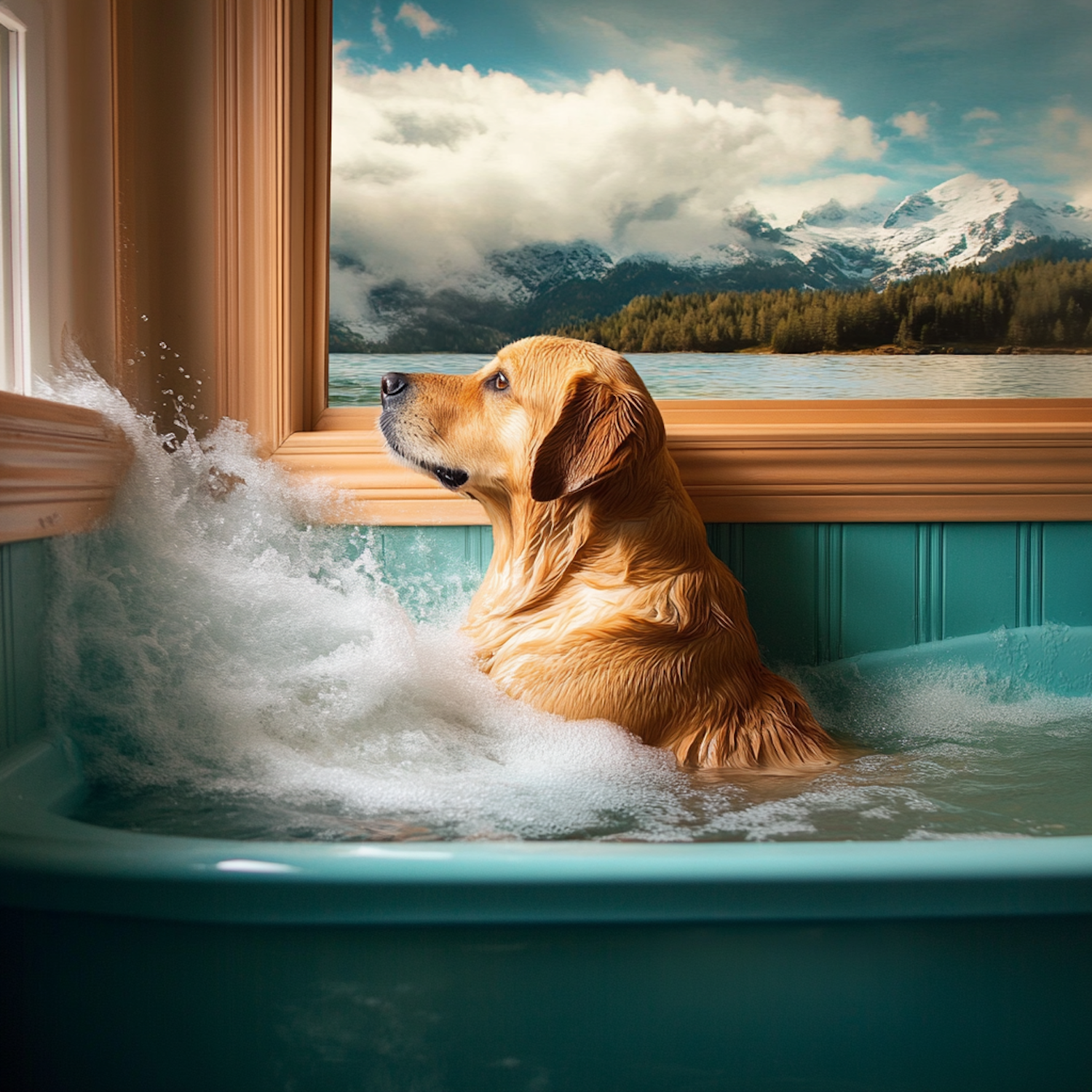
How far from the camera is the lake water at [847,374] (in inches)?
76.5

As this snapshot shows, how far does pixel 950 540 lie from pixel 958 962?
3.95 feet

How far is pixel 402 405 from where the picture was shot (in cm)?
138

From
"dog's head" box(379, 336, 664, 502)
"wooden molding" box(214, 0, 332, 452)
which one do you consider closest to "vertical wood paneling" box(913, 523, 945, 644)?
"dog's head" box(379, 336, 664, 502)

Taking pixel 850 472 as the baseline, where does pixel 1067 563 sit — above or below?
below

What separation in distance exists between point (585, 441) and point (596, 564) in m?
0.21

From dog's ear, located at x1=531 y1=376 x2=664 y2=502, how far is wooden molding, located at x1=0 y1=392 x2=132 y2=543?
0.74 metres

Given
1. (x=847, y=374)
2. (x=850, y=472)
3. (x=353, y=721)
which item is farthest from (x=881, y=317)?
(x=353, y=721)

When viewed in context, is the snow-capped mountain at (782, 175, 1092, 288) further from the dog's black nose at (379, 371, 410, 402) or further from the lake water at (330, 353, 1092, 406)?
the dog's black nose at (379, 371, 410, 402)

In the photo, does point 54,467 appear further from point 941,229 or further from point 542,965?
point 941,229

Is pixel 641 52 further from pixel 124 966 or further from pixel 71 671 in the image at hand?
pixel 124 966

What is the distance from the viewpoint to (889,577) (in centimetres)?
177

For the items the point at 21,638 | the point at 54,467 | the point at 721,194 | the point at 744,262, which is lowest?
the point at 21,638

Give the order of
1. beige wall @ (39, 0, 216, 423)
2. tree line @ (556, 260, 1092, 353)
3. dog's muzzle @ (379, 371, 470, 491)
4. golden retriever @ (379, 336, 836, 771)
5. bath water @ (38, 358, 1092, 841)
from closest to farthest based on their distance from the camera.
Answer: bath water @ (38, 358, 1092, 841)
golden retriever @ (379, 336, 836, 771)
dog's muzzle @ (379, 371, 470, 491)
beige wall @ (39, 0, 216, 423)
tree line @ (556, 260, 1092, 353)

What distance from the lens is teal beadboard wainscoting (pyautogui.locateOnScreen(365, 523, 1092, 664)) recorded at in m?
1.76
